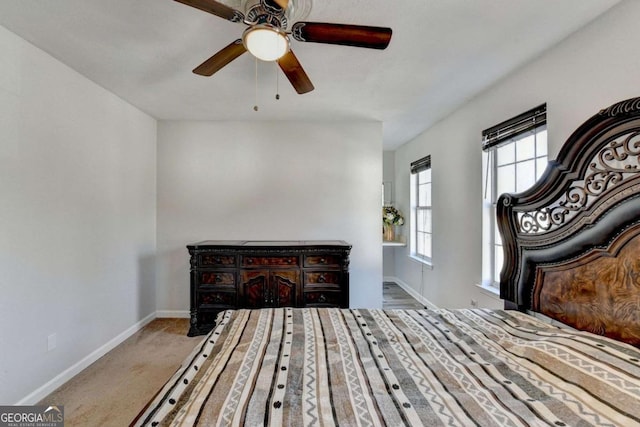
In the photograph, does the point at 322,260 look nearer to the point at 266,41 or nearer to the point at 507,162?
the point at 507,162

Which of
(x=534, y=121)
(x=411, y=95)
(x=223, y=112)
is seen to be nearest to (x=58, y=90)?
(x=223, y=112)

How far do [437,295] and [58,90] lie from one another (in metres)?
4.36

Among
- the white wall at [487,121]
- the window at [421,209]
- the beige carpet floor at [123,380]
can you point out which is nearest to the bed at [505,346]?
the white wall at [487,121]

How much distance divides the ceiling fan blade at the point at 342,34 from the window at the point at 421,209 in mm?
2954

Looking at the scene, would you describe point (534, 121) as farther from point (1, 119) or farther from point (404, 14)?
point (1, 119)

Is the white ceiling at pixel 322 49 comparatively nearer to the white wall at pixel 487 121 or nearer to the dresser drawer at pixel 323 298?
the white wall at pixel 487 121

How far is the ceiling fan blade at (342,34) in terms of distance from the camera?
4.61 ft

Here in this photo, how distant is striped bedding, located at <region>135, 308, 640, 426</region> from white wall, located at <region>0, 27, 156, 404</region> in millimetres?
1546

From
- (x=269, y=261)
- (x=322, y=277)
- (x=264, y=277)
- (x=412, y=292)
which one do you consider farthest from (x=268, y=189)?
(x=412, y=292)

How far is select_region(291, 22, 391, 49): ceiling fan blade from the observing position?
1.41 m

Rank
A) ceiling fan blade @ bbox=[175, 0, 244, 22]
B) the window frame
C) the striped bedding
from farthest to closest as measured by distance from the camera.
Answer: the window frame → ceiling fan blade @ bbox=[175, 0, 244, 22] → the striped bedding

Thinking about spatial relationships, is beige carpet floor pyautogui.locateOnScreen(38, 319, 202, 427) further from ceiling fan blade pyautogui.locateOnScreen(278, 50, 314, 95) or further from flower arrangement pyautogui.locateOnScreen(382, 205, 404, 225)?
flower arrangement pyautogui.locateOnScreen(382, 205, 404, 225)

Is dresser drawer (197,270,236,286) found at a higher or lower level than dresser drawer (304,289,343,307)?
higher

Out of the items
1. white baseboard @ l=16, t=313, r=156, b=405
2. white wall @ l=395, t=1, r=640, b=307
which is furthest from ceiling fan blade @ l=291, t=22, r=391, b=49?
white baseboard @ l=16, t=313, r=156, b=405
